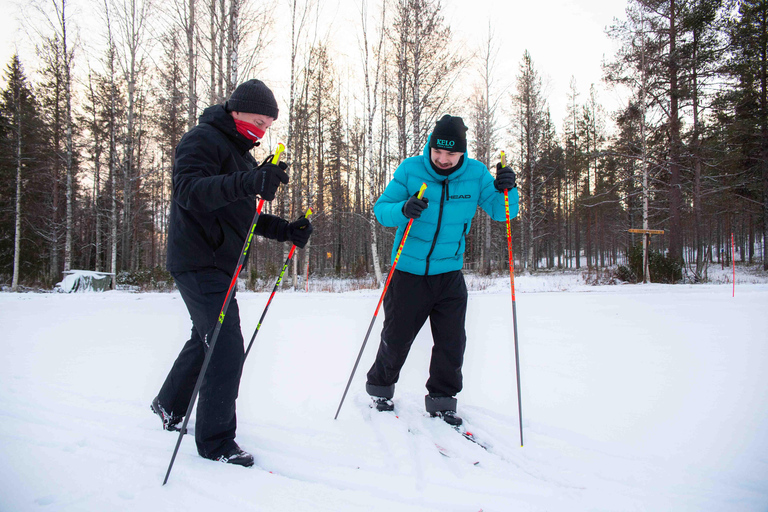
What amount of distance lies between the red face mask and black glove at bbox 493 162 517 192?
56.6 inches

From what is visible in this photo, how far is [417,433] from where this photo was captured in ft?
6.97

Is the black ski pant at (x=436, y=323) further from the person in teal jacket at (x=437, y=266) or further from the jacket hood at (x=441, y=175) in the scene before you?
the jacket hood at (x=441, y=175)

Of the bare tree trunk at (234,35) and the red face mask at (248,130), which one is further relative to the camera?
the bare tree trunk at (234,35)

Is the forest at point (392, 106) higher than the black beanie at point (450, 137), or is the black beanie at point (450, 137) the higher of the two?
the forest at point (392, 106)

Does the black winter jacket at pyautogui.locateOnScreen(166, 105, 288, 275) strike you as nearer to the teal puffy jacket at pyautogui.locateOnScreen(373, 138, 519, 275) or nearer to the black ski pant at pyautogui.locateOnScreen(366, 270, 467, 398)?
the teal puffy jacket at pyautogui.locateOnScreen(373, 138, 519, 275)

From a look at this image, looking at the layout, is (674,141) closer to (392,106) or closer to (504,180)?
(392,106)

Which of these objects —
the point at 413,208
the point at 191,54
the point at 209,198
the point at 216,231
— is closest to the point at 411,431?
the point at 413,208

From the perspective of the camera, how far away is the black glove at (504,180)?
227cm

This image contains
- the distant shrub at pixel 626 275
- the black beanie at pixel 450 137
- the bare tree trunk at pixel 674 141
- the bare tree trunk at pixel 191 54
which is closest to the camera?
the black beanie at pixel 450 137

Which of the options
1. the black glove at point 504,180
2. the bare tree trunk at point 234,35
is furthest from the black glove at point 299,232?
the bare tree trunk at point 234,35

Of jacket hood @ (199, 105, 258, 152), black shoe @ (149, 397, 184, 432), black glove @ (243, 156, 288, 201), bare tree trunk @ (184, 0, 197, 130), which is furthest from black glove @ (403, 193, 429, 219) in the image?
bare tree trunk @ (184, 0, 197, 130)

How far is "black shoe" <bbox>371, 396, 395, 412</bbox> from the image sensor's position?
2.40 m

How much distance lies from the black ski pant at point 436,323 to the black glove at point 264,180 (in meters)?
1.04

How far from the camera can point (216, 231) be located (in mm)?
1818
